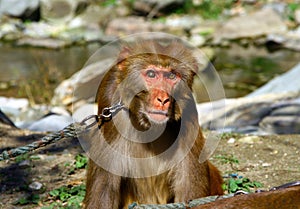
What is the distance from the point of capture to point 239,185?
195 inches

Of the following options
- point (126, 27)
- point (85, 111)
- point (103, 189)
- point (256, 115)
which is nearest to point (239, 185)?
point (103, 189)

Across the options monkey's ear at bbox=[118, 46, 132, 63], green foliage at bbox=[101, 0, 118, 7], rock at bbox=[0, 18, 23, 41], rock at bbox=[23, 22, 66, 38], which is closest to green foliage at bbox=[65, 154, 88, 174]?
monkey's ear at bbox=[118, 46, 132, 63]

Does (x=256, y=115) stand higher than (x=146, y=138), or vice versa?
(x=256, y=115)

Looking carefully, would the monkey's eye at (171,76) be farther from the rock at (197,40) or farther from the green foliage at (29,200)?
the rock at (197,40)

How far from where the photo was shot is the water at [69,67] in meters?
12.5

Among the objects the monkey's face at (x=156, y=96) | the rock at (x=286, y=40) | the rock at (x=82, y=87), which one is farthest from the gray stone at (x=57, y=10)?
the monkey's face at (x=156, y=96)

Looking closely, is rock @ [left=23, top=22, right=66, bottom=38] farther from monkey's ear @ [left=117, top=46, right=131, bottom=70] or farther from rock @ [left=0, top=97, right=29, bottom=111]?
monkey's ear @ [left=117, top=46, right=131, bottom=70]

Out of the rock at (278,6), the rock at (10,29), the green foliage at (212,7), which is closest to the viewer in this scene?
the rock at (10,29)

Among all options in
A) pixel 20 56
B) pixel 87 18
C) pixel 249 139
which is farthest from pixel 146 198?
A: pixel 87 18

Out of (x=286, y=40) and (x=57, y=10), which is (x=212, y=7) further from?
(x=57, y=10)

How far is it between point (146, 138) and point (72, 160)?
1.60 m

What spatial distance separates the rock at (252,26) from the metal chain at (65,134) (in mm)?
13574

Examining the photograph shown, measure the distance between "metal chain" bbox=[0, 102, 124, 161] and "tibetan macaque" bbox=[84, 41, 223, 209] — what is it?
0.18 ft

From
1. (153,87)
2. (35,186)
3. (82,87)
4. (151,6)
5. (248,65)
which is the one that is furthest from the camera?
(151,6)
